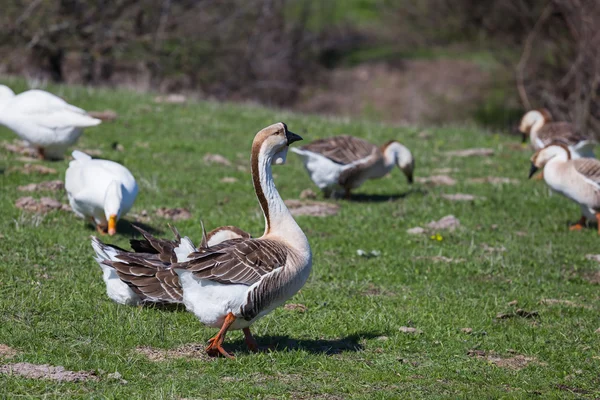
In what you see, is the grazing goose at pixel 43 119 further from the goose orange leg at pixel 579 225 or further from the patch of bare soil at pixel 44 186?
the goose orange leg at pixel 579 225

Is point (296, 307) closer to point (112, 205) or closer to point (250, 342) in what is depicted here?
point (250, 342)

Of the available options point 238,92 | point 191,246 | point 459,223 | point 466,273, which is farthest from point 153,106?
point 238,92

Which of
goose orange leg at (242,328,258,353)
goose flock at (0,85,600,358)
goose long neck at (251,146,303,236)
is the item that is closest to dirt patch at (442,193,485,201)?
goose flock at (0,85,600,358)

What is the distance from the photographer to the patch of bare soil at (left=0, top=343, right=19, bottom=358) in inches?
234

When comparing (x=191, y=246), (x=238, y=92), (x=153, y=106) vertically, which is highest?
(x=191, y=246)

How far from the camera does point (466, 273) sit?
9.82 m

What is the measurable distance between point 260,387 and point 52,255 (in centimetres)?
421

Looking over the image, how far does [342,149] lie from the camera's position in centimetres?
1345

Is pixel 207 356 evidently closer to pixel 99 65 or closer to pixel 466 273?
pixel 466 273

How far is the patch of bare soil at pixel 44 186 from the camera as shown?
11.7m

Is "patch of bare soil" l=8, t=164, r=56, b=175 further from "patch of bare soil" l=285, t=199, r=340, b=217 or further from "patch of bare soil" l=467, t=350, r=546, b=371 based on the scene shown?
"patch of bare soil" l=467, t=350, r=546, b=371

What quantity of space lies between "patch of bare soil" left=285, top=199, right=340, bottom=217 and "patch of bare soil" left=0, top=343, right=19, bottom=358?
6617 millimetres

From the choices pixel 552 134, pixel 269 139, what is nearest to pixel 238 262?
pixel 269 139

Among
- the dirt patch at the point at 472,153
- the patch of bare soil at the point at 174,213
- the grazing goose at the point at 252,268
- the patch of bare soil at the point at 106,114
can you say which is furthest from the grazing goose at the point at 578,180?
the patch of bare soil at the point at 106,114
